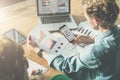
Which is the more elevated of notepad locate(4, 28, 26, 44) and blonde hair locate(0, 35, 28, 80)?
blonde hair locate(0, 35, 28, 80)

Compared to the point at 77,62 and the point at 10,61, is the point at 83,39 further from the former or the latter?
the point at 10,61

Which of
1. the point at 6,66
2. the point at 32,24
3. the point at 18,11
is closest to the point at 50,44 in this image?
the point at 32,24

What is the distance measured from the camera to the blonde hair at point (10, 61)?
1.72m

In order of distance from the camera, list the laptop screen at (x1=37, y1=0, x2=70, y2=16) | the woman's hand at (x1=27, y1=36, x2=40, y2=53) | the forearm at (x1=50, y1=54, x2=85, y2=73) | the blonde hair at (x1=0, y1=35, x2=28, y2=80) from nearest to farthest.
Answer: the blonde hair at (x1=0, y1=35, x2=28, y2=80)
the forearm at (x1=50, y1=54, x2=85, y2=73)
the woman's hand at (x1=27, y1=36, x2=40, y2=53)
the laptop screen at (x1=37, y1=0, x2=70, y2=16)

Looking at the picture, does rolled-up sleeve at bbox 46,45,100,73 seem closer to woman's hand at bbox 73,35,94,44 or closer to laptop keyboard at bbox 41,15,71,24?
woman's hand at bbox 73,35,94,44

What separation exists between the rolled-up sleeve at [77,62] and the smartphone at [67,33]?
263 mm

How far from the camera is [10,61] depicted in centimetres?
173

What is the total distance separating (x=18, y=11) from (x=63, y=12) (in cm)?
41

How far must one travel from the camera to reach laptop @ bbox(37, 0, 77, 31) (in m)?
3.00

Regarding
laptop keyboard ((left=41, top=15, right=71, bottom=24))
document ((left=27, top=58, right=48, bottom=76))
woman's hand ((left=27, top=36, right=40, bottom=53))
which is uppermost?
laptop keyboard ((left=41, top=15, right=71, bottom=24))

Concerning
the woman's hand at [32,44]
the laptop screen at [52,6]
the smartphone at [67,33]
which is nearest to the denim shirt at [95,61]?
the woman's hand at [32,44]

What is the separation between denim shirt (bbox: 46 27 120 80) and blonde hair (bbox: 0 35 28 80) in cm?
64

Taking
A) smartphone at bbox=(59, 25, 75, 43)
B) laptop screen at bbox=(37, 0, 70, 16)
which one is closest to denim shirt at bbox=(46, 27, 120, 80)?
smartphone at bbox=(59, 25, 75, 43)

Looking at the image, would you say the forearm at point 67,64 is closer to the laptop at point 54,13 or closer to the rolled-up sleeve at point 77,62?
the rolled-up sleeve at point 77,62
